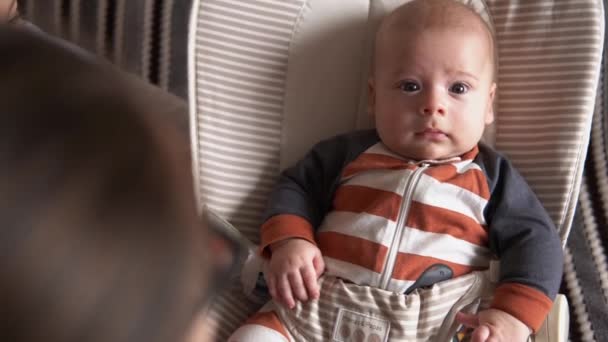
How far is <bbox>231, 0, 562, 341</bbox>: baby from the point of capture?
90 centimetres

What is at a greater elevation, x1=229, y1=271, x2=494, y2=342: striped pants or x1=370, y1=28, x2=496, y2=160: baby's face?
x1=370, y1=28, x2=496, y2=160: baby's face

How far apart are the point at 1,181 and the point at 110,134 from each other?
0.18 ft

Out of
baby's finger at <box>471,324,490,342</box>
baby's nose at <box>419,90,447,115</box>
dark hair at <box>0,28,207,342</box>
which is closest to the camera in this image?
dark hair at <box>0,28,207,342</box>

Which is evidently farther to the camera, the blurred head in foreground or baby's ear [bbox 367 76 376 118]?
baby's ear [bbox 367 76 376 118]

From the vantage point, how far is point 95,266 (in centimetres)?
33

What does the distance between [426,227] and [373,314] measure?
0.13 metres

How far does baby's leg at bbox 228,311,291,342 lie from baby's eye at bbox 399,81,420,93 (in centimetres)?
34

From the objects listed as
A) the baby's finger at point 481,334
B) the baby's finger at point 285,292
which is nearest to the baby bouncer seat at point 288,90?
the baby's finger at point 285,292

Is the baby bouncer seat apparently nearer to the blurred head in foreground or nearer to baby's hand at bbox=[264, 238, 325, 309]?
baby's hand at bbox=[264, 238, 325, 309]

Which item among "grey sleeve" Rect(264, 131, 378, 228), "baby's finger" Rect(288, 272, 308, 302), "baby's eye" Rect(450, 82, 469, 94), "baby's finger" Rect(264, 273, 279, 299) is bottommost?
"baby's finger" Rect(264, 273, 279, 299)

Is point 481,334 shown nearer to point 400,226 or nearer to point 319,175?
point 400,226

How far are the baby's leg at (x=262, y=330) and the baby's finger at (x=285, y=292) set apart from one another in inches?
1.1

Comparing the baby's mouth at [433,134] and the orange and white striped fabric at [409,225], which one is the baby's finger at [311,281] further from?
the baby's mouth at [433,134]

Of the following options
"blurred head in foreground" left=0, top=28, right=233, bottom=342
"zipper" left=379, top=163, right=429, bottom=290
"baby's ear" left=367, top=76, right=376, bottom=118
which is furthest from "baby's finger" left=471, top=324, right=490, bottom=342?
"blurred head in foreground" left=0, top=28, right=233, bottom=342
